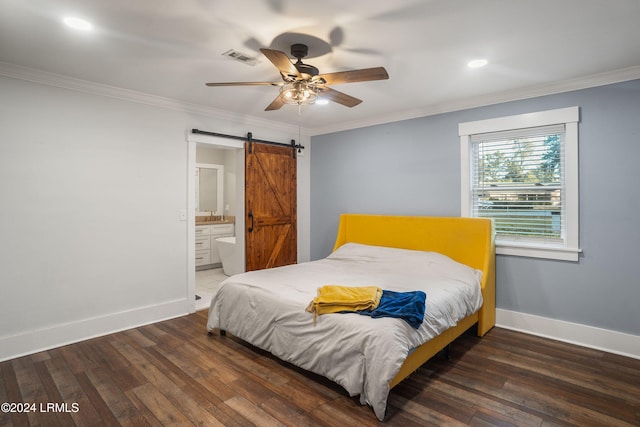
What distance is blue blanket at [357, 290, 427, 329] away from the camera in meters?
2.27

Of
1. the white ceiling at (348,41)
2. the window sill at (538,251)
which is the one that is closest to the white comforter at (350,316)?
the window sill at (538,251)

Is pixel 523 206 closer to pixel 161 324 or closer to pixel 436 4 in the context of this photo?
pixel 436 4

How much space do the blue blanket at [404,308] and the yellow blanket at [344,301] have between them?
1.8 inches

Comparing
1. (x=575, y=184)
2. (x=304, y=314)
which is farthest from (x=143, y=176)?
(x=575, y=184)

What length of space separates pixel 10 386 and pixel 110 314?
106 centimetres

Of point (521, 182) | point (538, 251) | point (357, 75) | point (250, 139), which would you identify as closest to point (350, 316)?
point (357, 75)

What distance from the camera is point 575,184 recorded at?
319cm

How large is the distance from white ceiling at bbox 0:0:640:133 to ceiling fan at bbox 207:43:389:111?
7.3 inches

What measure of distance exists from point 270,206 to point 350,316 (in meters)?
2.92

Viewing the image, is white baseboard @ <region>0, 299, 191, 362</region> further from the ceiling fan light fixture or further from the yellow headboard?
the ceiling fan light fixture

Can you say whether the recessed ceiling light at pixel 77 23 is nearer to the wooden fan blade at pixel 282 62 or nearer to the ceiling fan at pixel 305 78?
the ceiling fan at pixel 305 78

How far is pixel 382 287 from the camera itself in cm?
298

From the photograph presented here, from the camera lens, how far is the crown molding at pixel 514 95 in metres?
2.97

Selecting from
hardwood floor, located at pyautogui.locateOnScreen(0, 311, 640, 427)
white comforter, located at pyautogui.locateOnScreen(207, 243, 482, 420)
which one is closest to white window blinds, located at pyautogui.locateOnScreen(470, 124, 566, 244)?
white comforter, located at pyautogui.locateOnScreen(207, 243, 482, 420)
